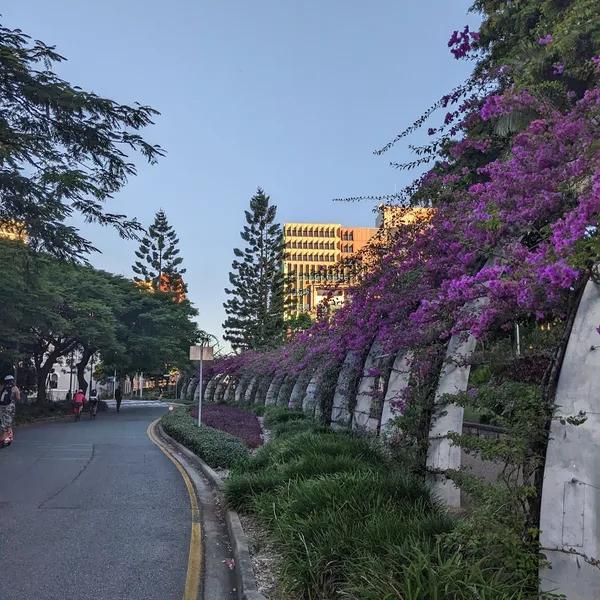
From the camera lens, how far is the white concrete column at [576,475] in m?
3.95

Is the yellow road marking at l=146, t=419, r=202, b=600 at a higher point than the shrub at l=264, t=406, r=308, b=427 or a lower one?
lower

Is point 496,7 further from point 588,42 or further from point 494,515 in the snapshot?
point 494,515

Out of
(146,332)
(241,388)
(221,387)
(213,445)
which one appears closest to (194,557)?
(213,445)

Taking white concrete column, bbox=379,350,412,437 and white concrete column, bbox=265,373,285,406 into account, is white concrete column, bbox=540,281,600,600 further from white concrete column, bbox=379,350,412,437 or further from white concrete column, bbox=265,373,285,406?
white concrete column, bbox=265,373,285,406

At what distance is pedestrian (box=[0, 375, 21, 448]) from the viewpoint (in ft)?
47.7

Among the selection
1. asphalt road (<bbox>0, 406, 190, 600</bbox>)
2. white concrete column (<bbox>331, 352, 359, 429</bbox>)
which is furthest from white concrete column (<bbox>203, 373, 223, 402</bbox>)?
asphalt road (<bbox>0, 406, 190, 600</bbox>)

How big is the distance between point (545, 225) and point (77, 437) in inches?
706

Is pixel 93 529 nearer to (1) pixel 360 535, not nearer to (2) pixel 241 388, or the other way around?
(1) pixel 360 535

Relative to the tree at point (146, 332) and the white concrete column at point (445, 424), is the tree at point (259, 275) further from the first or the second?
the white concrete column at point (445, 424)

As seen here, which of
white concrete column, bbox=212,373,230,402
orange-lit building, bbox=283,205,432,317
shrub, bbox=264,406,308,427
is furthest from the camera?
orange-lit building, bbox=283,205,432,317

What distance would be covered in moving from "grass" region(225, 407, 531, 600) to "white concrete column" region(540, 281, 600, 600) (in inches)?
15.4

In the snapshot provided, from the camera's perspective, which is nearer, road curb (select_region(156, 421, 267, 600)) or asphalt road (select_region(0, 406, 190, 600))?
road curb (select_region(156, 421, 267, 600))

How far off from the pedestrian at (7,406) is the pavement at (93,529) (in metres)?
1.61

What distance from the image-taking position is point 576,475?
4.01 m
